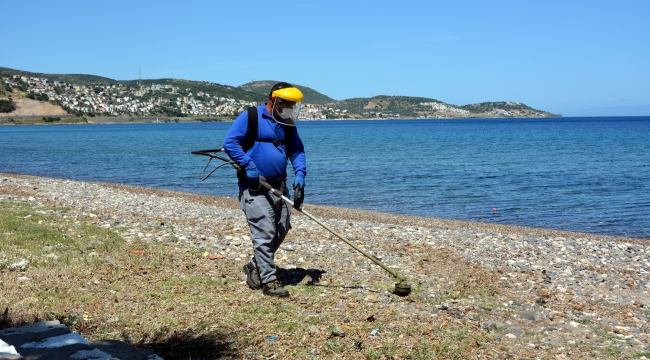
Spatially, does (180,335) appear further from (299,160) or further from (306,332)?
(299,160)

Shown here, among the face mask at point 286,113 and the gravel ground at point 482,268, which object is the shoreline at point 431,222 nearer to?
the gravel ground at point 482,268

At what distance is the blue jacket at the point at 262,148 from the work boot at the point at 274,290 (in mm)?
1274

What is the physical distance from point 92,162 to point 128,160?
3.02 m

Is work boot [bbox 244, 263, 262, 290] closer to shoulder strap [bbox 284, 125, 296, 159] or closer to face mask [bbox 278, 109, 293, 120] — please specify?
shoulder strap [bbox 284, 125, 296, 159]

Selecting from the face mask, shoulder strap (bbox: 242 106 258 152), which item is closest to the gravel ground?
shoulder strap (bbox: 242 106 258 152)

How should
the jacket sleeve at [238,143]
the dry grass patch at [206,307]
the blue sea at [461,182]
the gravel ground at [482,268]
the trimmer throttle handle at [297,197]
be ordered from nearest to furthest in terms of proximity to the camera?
1. the dry grass patch at [206,307]
2. the gravel ground at [482,268]
3. the jacket sleeve at [238,143]
4. the trimmer throttle handle at [297,197]
5. the blue sea at [461,182]

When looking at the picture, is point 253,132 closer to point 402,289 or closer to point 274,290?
point 274,290

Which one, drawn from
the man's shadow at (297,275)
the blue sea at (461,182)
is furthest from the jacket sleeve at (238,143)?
the blue sea at (461,182)

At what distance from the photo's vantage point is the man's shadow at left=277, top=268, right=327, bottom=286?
330 inches

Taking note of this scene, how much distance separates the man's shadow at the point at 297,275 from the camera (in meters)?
8.39

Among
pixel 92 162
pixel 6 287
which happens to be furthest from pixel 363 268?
pixel 92 162

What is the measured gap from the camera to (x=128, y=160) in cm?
4662

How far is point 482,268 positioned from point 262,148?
15.5 ft

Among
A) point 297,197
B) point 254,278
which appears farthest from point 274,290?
point 297,197
